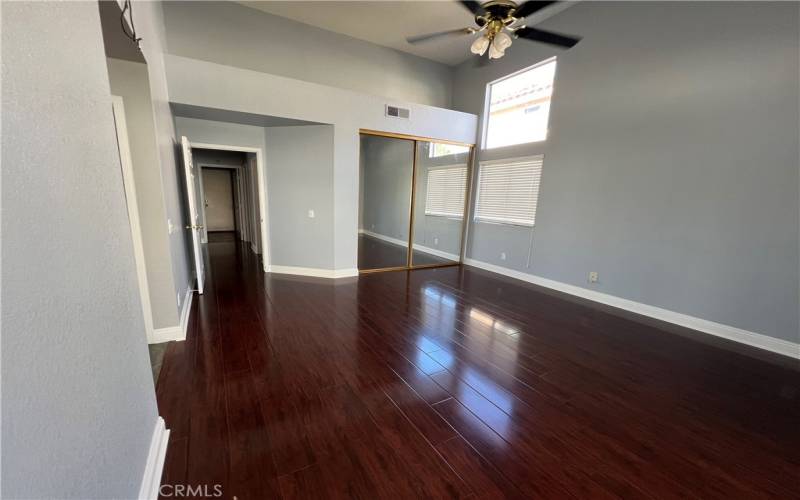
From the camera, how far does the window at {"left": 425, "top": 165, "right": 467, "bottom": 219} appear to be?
5953 mm

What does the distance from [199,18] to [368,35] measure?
250cm

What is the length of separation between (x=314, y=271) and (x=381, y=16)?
162 inches

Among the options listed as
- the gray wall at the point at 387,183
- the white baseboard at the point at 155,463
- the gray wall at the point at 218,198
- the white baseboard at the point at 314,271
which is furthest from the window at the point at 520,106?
the gray wall at the point at 218,198

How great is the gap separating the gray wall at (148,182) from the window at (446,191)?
445 centimetres

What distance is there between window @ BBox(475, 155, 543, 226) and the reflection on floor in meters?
1.30

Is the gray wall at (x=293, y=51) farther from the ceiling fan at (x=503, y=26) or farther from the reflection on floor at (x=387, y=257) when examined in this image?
the reflection on floor at (x=387, y=257)

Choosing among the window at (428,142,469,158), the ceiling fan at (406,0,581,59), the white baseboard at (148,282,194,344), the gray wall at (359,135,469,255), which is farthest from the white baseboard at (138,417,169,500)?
the window at (428,142,469,158)

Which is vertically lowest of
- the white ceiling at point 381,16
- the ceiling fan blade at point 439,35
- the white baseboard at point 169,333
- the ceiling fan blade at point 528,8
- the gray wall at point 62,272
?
the white baseboard at point 169,333

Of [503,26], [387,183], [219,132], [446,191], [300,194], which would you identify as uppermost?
[503,26]

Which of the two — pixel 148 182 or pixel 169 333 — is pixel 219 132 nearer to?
pixel 148 182

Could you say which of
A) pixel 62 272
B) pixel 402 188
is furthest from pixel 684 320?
pixel 62 272

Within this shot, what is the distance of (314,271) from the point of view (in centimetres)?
483

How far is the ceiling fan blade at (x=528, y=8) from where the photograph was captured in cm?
229

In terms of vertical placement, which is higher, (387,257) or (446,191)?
(446,191)
